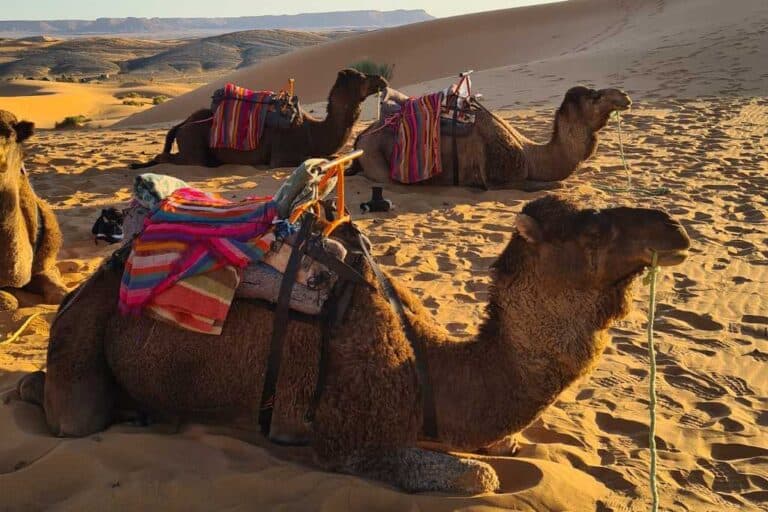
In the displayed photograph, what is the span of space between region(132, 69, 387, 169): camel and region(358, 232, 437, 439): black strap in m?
7.07

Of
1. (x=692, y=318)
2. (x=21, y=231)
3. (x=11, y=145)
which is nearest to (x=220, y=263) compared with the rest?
(x=11, y=145)

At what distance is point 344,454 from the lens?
10.1 feet

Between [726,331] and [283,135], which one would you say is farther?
[283,135]

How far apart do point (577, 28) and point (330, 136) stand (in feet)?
110

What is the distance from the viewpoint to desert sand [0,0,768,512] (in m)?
3.05

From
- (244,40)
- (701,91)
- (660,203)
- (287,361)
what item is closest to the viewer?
(287,361)

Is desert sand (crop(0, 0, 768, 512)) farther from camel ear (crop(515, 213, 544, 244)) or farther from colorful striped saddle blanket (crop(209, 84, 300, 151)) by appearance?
colorful striped saddle blanket (crop(209, 84, 300, 151))

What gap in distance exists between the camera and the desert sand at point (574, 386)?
305 centimetres

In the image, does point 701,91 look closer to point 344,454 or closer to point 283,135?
point 283,135

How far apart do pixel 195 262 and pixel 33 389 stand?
1205 mm

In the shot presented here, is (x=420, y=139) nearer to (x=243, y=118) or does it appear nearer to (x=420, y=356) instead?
(x=243, y=118)

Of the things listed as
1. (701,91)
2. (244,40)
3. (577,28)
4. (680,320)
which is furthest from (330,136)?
(244,40)

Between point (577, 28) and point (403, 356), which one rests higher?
point (577, 28)

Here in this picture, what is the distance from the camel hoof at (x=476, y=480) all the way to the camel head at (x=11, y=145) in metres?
3.45
